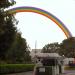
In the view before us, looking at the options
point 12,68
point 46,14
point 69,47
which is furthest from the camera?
point 69,47

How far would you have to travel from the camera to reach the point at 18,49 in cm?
5622

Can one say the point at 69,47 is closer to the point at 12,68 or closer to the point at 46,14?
the point at 46,14

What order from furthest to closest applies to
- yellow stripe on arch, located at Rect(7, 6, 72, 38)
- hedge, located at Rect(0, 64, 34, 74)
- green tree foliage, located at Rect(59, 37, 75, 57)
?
green tree foliage, located at Rect(59, 37, 75, 57), yellow stripe on arch, located at Rect(7, 6, 72, 38), hedge, located at Rect(0, 64, 34, 74)

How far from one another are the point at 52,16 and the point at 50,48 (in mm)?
72650

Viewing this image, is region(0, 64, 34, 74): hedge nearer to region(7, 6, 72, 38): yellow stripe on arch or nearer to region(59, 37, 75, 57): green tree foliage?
region(7, 6, 72, 38): yellow stripe on arch

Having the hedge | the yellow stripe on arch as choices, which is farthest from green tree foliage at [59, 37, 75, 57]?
the hedge

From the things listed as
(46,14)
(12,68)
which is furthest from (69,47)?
(12,68)

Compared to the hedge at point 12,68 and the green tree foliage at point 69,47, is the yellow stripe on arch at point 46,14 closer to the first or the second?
the hedge at point 12,68

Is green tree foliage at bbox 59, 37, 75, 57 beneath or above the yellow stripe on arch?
beneath

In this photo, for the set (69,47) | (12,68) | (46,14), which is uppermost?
(46,14)

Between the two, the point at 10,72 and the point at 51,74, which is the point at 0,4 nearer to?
the point at 51,74

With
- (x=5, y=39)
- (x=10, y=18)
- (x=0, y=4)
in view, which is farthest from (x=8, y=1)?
(x=5, y=39)

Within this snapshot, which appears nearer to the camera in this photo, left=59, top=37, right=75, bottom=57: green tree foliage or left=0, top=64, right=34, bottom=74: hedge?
left=0, top=64, right=34, bottom=74: hedge

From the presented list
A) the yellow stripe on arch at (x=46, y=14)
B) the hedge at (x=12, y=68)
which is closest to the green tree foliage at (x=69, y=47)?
the yellow stripe on arch at (x=46, y=14)
